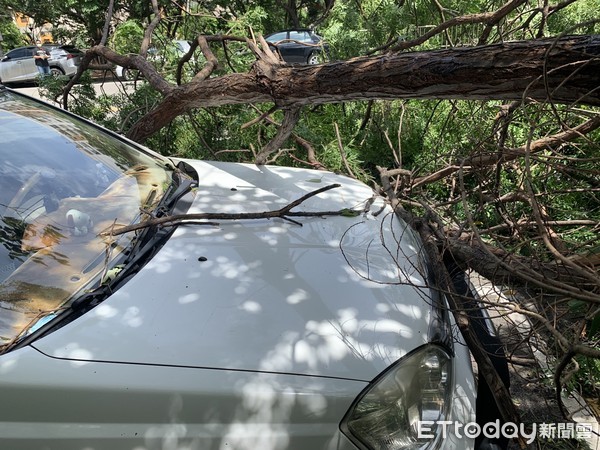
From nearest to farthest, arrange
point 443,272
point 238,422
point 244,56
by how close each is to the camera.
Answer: point 238,422
point 443,272
point 244,56

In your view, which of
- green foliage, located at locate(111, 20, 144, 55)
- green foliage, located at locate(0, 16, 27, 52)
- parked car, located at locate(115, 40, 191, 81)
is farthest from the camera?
green foliage, located at locate(0, 16, 27, 52)

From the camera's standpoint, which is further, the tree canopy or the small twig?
the small twig

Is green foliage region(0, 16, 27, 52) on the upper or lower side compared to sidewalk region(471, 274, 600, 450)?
upper

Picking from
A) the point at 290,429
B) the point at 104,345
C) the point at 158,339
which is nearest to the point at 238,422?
the point at 290,429

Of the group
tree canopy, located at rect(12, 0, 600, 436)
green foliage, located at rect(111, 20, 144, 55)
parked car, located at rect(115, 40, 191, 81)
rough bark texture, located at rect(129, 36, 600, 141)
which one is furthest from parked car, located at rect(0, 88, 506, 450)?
green foliage, located at rect(111, 20, 144, 55)

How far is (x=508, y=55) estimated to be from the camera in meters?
2.19

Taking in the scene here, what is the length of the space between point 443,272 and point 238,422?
1.29 m

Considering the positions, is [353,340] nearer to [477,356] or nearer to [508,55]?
[477,356]

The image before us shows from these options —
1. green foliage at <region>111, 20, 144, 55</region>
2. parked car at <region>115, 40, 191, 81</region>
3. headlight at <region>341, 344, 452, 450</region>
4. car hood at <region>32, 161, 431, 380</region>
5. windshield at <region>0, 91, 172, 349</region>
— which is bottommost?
headlight at <region>341, 344, 452, 450</region>

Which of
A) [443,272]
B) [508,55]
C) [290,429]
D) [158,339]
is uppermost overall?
[508,55]

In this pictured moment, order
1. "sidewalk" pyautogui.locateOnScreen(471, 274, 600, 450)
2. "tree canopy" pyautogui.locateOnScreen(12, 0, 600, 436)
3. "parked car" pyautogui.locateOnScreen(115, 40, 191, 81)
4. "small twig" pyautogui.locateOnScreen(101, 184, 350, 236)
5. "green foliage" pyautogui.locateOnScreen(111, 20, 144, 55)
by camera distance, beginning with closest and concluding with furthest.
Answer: "tree canopy" pyautogui.locateOnScreen(12, 0, 600, 436) < "small twig" pyautogui.locateOnScreen(101, 184, 350, 236) < "sidewalk" pyautogui.locateOnScreen(471, 274, 600, 450) < "parked car" pyautogui.locateOnScreen(115, 40, 191, 81) < "green foliage" pyautogui.locateOnScreen(111, 20, 144, 55)

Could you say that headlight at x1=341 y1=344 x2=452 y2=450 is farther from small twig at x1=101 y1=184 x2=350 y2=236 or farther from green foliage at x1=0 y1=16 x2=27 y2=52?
green foliage at x1=0 y1=16 x2=27 y2=52

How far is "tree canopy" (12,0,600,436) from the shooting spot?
1.99 m

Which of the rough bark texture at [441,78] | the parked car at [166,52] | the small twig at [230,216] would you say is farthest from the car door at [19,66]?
the small twig at [230,216]
